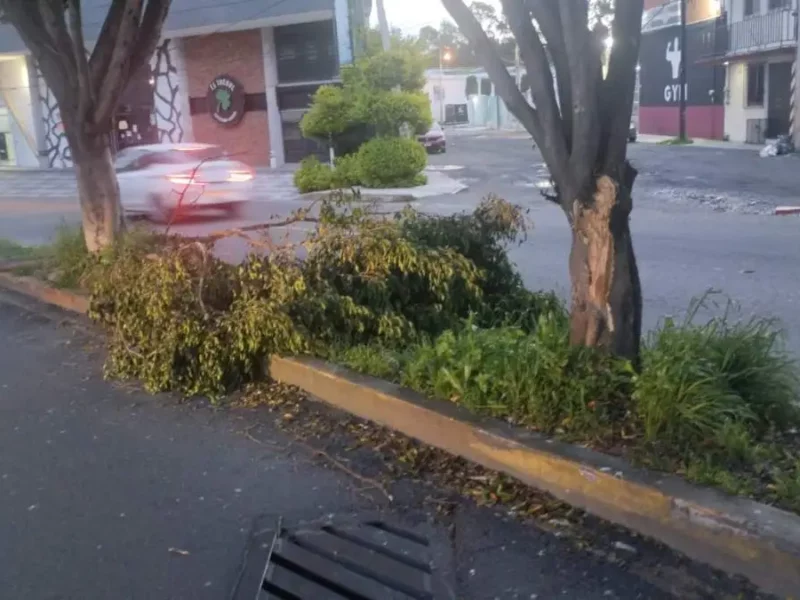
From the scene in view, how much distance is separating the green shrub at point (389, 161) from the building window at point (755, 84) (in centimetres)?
1805

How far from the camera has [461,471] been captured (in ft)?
15.9

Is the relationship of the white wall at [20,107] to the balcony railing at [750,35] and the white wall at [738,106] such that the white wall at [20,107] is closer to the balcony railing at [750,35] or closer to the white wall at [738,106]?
the balcony railing at [750,35]

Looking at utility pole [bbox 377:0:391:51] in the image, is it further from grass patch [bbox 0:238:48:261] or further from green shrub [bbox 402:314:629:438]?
green shrub [bbox 402:314:629:438]

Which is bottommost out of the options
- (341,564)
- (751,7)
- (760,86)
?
(341,564)

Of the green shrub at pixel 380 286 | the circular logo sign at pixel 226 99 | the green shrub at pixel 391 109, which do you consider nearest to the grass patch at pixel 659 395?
the green shrub at pixel 380 286

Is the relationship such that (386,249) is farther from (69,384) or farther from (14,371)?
(14,371)

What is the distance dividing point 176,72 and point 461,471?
3219 cm

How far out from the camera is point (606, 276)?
510 cm

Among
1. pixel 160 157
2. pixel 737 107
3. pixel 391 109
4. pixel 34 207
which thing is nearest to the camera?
pixel 160 157

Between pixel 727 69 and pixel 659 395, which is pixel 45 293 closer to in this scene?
pixel 659 395

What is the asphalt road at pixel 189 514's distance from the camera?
12.7 feet

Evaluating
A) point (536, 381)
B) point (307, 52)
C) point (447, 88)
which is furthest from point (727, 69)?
point (447, 88)

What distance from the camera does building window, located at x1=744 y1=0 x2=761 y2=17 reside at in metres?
35.3

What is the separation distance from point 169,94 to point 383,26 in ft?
37.4
